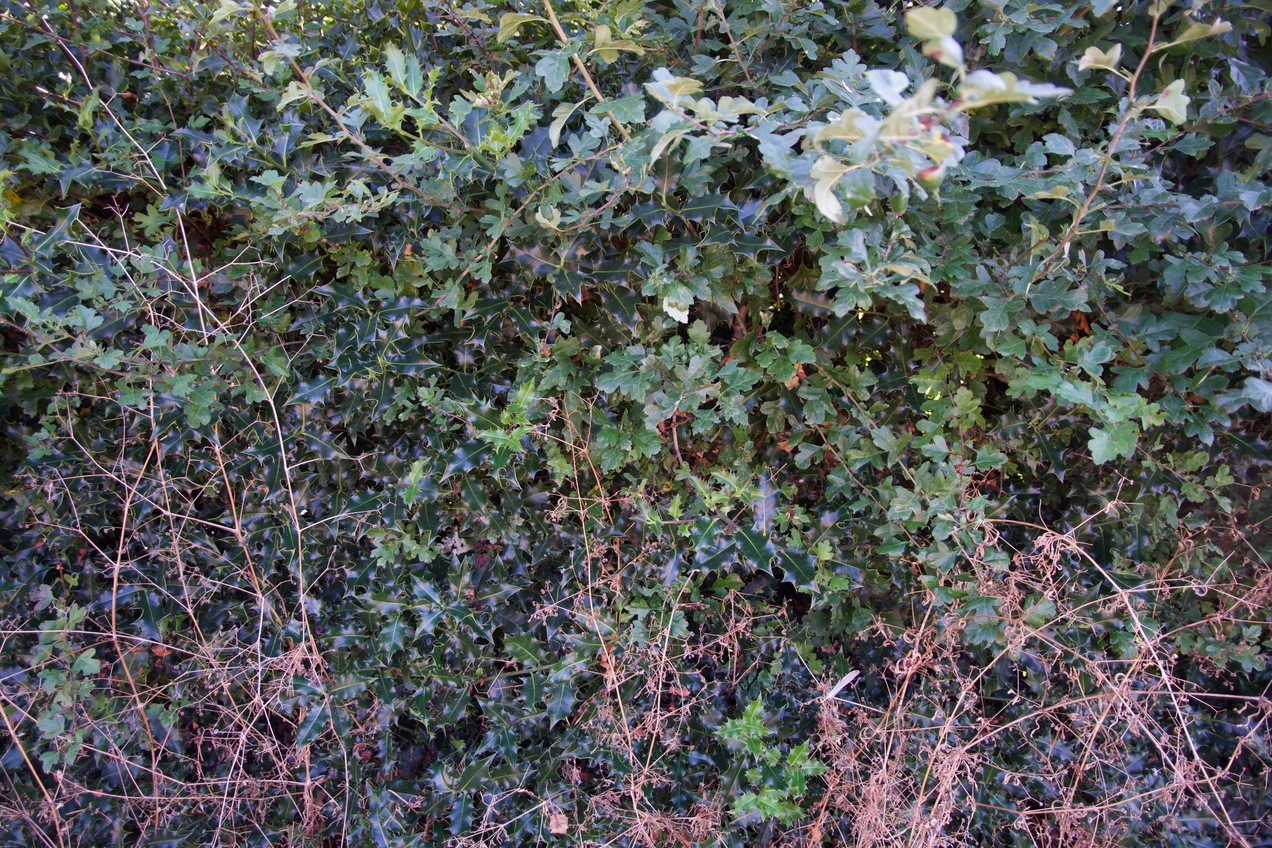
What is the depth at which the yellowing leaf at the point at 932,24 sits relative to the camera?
92cm

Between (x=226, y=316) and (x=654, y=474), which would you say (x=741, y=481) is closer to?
(x=654, y=474)

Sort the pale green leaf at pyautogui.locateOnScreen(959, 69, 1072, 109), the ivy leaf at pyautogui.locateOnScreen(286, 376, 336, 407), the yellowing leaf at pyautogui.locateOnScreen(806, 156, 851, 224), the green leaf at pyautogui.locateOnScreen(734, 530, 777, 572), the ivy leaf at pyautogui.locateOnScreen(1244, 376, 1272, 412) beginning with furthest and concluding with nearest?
the ivy leaf at pyautogui.locateOnScreen(286, 376, 336, 407) → the green leaf at pyautogui.locateOnScreen(734, 530, 777, 572) → the ivy leaf at pyautogui.locateOnScreen(1244, 376, 1272, 412) → the yellowing leaf at pyautogui.locateOnScreen(806, 156, 851, 224) → the pale green leaf at pyautogui.locateOnScreen(959, 69, 1072, 109)

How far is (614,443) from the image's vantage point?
73.6 inches

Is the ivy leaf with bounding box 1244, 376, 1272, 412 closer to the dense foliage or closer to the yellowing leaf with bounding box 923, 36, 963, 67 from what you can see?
the dense foliage

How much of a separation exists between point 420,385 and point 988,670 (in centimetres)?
185

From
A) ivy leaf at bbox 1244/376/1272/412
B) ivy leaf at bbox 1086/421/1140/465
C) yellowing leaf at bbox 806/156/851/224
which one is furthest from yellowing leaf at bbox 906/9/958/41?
ivy leaf at bbox 1244/376/1272/412

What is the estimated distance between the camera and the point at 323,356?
2049mm

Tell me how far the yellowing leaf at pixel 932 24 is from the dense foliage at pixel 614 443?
2.14 ft

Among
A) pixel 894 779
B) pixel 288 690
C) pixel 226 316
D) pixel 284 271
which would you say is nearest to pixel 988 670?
pixel 894 779

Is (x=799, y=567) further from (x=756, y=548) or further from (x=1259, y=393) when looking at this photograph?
(x=1259, y=393)

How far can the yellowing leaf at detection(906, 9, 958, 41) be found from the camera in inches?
36.1

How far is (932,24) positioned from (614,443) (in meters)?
→ 1.21

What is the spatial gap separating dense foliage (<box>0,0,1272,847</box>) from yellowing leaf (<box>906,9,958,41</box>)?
25.7 inches

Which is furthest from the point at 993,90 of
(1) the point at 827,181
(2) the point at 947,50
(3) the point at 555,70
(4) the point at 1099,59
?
(3) the point at 555,70
